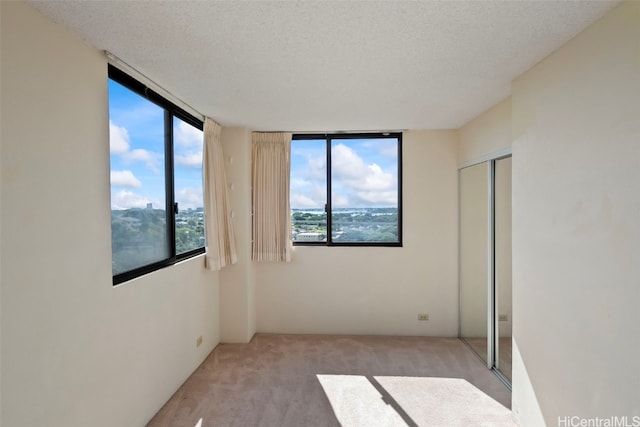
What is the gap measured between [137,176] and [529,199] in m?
2.78

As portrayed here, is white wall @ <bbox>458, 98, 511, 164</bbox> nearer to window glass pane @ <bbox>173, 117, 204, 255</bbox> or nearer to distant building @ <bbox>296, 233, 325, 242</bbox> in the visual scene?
distant building @ <bbox>296, 233, 325, 242</bbox>

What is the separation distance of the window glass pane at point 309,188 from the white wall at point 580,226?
2.33 metres

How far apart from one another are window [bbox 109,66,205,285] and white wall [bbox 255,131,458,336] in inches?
59.0

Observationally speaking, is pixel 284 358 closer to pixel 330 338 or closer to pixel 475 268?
pixel 330 338

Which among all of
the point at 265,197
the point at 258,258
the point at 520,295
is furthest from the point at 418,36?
the point at 258,258

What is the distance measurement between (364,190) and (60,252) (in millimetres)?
3208

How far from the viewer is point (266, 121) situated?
360 cm

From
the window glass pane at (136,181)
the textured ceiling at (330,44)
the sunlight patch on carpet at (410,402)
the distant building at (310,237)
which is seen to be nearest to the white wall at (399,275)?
the distant building at (310,237)

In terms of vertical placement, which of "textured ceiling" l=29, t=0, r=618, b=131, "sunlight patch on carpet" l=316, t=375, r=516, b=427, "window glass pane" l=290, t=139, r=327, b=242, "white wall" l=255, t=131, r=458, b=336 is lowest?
"sunlight patch on carpet" l=316, t=375, r=516, b=427

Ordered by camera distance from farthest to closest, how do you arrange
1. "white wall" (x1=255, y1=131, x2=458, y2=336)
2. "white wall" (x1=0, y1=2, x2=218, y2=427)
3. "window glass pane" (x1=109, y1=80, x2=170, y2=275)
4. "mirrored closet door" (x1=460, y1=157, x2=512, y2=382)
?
"white wall" (x1=255, y1=131, x2=458, y2=336) < "mirrored closet door" (x1=460, y1=157, x2=512, y2=382) < "window glass pane" (x1=109, y1=80, x2=170, y2=275) < "white wall" (x1=0, y1=2, x2=218, y2=427)

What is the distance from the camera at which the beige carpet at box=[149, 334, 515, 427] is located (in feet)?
8.11

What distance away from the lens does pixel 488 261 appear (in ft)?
10.6

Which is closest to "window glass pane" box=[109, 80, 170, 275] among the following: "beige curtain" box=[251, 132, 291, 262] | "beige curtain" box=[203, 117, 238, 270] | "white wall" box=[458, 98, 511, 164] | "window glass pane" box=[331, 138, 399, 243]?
"beige curtain" box=[203, 117, 238, 270]

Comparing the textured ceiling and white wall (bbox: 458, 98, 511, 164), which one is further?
white wall (bbox: 458, 98, 511, 164)
